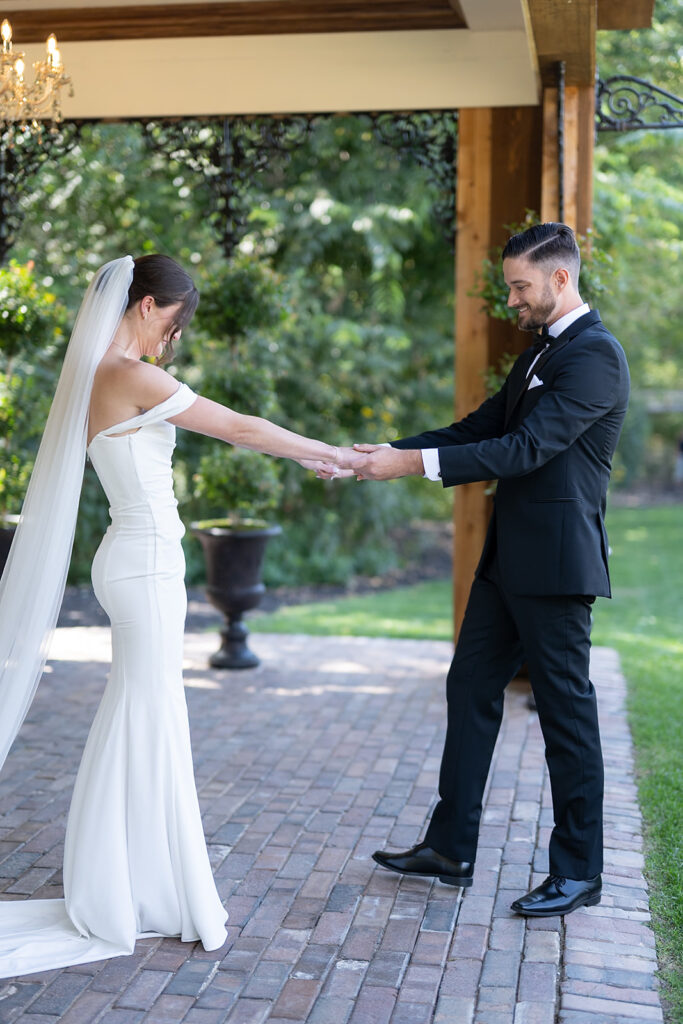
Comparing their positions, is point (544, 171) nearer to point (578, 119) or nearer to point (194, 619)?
point (578, 119)

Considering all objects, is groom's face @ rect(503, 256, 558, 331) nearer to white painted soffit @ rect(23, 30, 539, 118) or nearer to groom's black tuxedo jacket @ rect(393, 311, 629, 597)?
groom's black tuxedo jacket @ rect(393, 311, 629, 597)

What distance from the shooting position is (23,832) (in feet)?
13.0

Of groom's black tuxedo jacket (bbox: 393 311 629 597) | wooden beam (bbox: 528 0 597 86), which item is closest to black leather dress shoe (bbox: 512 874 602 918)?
groom's black tuxedo jacket (bbox: 393 311 629 597)

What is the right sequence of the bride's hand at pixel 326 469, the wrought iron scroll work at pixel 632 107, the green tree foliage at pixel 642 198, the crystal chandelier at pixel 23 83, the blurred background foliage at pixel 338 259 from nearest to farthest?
1. the bride's hand at pixel 326 469
2. the crystal chandelier at pixel 23 83
3. the wrought iron scroll work at pixel 632 107
4. the green tree foliage at pixel 642 198
5. the blurred background foliage at pixel 338 259

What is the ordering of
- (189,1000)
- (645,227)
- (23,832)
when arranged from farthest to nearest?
(645,227) < (23,832) < (189,1000)

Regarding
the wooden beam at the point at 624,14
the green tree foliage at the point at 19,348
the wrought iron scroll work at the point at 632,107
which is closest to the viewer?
the wooden beam at the point at 624,14

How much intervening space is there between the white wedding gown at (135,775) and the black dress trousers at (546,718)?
2.82 ft

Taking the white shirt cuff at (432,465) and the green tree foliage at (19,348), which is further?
the green tree foliage at (19,348)

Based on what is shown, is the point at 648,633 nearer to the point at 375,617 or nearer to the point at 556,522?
the point at 375,617

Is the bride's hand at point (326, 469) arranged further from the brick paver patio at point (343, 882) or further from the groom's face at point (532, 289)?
the brick paver patio at point (343, 882)

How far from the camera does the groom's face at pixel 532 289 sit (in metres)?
3.27

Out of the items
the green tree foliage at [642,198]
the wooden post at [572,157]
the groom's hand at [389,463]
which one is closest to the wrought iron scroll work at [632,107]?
the wooden post at [572,157]

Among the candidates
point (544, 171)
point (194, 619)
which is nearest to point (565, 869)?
point (544, 171)

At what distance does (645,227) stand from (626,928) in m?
8.36
